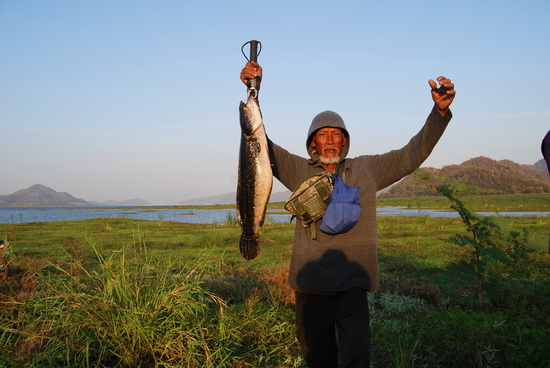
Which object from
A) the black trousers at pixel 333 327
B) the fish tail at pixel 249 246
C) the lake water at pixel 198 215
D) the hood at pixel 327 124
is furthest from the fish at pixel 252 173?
the lake water at pixel 198 215

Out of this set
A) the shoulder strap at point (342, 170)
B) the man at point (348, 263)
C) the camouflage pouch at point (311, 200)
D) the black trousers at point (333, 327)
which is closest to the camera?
the black trousers at point (333, 327)

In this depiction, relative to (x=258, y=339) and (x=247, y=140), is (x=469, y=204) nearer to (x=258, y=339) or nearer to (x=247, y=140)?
(x=258, y=339)

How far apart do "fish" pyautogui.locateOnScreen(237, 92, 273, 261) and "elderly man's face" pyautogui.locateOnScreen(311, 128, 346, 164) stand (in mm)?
840

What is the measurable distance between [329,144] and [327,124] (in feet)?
0.63

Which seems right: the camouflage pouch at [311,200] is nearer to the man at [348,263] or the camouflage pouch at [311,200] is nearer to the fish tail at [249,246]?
the man at [348,263]

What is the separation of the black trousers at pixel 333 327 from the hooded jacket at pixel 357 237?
0.10 meters

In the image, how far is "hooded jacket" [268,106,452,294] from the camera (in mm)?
2885

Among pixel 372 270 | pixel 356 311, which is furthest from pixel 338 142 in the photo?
pixel 356 311

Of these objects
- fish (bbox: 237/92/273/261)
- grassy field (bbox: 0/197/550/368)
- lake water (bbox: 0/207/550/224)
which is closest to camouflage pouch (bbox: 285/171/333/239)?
fish (bbox: 237/92/273/261)

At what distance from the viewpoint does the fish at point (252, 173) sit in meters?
2.67

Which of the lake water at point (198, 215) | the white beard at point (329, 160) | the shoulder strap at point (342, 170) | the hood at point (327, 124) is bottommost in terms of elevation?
the lake water at point (198, 215)

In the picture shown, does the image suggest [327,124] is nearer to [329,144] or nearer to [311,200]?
[329,144]

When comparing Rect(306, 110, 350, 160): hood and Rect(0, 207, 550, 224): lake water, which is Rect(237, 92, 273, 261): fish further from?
Rect(0, 207, 550, 224): lake water

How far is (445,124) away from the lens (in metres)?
2.92
